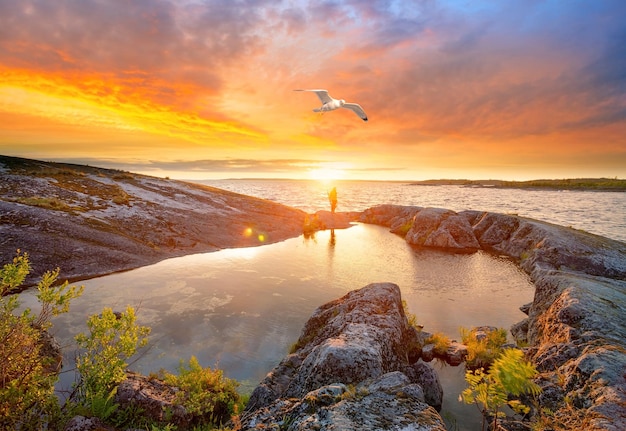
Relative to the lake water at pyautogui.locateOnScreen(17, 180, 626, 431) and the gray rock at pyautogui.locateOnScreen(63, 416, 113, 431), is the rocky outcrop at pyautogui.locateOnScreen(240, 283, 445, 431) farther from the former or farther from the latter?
the gray rock at pyautogui.locateOnScreen(63, 416, 113, 431)

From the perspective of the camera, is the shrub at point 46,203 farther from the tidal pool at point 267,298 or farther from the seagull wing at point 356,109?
the seagull wing at point 356,109

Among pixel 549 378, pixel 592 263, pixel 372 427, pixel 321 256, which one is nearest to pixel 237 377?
pixel 372 427

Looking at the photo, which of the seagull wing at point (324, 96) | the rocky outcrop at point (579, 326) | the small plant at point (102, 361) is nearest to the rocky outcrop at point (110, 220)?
the small plant at point (102, 361)

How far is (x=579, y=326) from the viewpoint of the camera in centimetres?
1060

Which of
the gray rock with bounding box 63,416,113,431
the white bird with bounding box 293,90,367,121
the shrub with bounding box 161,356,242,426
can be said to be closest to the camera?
the gray rock with bounding box 63,416,113,431

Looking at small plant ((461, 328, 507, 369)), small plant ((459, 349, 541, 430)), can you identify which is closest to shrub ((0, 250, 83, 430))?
small plant ((459, 349, 541, 430))

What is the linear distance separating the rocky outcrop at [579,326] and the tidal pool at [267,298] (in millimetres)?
2987

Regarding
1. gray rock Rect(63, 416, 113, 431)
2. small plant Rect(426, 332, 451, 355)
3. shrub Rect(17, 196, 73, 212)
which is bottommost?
small plant Rect(426, 332, 451, 355)

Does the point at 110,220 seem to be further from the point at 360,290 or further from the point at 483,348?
the point at 483,348

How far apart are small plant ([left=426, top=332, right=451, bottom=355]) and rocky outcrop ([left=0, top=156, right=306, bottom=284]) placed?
22378mm

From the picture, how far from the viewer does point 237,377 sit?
474 inches

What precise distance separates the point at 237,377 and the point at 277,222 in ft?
114

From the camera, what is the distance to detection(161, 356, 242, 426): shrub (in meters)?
9.02

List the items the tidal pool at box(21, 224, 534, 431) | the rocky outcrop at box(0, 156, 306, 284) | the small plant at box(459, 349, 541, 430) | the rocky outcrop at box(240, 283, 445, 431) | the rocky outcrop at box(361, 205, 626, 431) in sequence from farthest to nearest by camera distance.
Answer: the rocky outcrop at box(0, 156, 306, 284), the tidal pool at box(21, 224, 534, 431), the rocky outcrop at box(361, 205, 626, 431), the rocky outcrop at box(240, 283, 445, 431), the small plant at box(459, 349, 541, 430)
